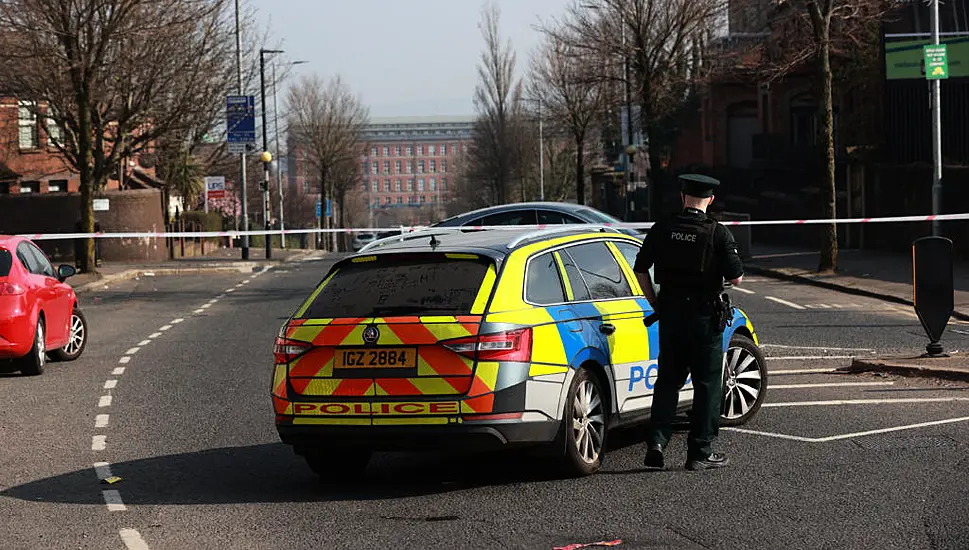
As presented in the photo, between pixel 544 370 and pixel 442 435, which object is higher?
pixel 544 370

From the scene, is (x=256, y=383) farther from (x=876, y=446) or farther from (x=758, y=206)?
(x=758, y=206)

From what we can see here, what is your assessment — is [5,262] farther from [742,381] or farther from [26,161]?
[26,161]

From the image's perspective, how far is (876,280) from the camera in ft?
89.2

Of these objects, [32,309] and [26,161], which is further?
[26,161]

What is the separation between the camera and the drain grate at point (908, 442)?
9.30m

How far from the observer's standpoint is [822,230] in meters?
29.3

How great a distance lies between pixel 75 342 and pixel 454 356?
10.4 m

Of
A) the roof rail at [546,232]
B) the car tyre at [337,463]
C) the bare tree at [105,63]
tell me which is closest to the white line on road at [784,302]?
the roof rail at [546,232]

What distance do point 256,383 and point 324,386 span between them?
230 inches

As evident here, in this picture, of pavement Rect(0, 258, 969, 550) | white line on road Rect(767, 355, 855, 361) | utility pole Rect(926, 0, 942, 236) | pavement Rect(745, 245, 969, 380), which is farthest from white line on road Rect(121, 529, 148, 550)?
utility pole Rect(926, 0, 942, 236)

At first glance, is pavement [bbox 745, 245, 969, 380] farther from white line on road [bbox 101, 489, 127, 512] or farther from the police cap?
white line on road [bbox 101, 489, 127, 512]

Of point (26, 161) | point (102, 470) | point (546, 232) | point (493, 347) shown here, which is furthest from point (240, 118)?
point (493, 347)

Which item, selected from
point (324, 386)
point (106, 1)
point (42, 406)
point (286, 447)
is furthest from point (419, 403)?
point (106, 1)

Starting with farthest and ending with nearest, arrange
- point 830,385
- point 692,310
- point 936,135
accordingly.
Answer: point 936,135, point 830,385, point 692,310
